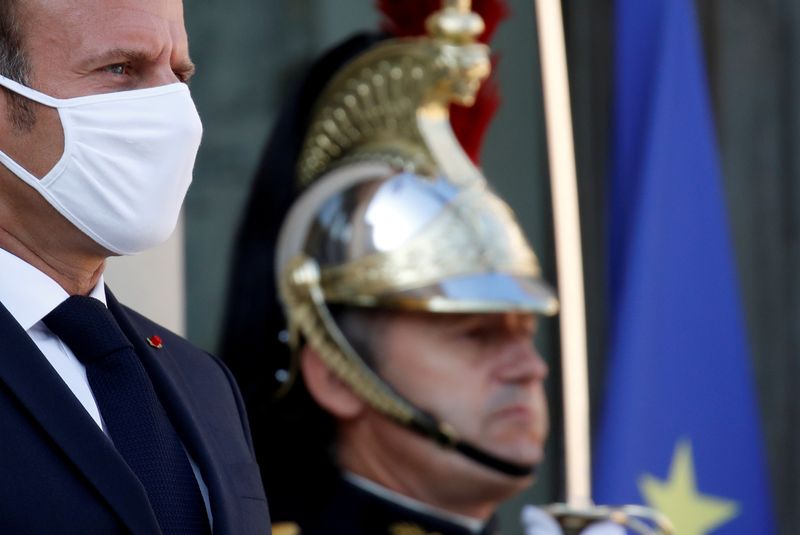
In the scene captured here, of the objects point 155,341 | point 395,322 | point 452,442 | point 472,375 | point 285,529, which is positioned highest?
point 155,341

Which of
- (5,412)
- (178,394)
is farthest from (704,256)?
(5,412)

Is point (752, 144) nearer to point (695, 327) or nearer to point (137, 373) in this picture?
point (695, 327)

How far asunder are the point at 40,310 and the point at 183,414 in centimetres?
21

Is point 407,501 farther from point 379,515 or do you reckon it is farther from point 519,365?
point 519,365

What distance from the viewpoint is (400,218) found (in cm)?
323

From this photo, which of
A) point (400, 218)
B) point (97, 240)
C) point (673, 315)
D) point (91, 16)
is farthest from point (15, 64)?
point (673, 315)

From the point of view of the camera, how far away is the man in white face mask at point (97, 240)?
1.61 m

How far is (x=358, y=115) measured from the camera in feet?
11.5

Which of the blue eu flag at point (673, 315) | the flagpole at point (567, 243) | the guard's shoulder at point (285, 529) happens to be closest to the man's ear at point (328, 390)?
the guard's shoulder at point (285, 529)

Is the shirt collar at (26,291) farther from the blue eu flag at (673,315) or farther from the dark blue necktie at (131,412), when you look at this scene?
the blue eu flag at (673,315)

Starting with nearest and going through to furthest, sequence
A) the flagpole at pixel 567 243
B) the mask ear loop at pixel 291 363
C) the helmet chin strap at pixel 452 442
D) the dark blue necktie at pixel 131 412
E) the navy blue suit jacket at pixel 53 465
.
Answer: the navy blue suit jacket at pixel 53 465 < the dark blue necktie at pixel 131 412 < the helmet chin strap at pixel 452 442 < the mask ear loop at pixel 291 363 < the flagpole at pixel 567 243

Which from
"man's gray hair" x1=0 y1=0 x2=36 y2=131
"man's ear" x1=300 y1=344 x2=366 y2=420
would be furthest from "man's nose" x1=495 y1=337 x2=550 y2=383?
"man's gray hair" x1=0 y1=0 x2=36 y2=131

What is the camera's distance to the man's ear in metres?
3.28

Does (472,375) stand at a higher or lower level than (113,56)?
lower
